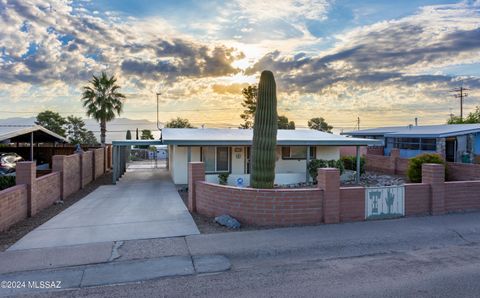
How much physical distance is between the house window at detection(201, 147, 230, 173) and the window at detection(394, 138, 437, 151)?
53.9 feet

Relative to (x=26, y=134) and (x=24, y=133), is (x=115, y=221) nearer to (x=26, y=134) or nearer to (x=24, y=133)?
(x=24, y=133)

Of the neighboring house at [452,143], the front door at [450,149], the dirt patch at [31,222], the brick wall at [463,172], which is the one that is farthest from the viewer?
the front door at [450,149]

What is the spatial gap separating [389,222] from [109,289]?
7096 mm

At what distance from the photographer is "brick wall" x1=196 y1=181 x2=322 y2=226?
8.27 metres

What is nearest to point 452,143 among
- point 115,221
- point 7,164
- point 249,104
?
point 249,104

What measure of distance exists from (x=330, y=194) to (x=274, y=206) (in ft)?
5.03

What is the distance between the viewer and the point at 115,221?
891 centimetres

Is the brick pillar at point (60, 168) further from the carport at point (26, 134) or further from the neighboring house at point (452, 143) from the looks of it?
the neighboring house at point (452, 143)

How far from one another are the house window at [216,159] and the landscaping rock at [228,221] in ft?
29.2

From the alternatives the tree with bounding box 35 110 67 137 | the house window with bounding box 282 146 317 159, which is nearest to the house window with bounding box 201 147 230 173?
the house window with bounding box 282 146 317 159

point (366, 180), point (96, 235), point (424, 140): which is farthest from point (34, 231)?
point (424, 140)

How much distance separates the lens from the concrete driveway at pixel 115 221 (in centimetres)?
740

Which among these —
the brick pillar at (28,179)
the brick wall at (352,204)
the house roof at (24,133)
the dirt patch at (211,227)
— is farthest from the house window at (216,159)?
the brick wall at (352,204)

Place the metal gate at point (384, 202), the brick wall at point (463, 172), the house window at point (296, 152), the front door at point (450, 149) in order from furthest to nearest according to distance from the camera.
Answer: the front door at point (450, 149)
the house window at point (296, 152)
the brick wall at point (463, 172)
the metal gate at point (384, 202)
